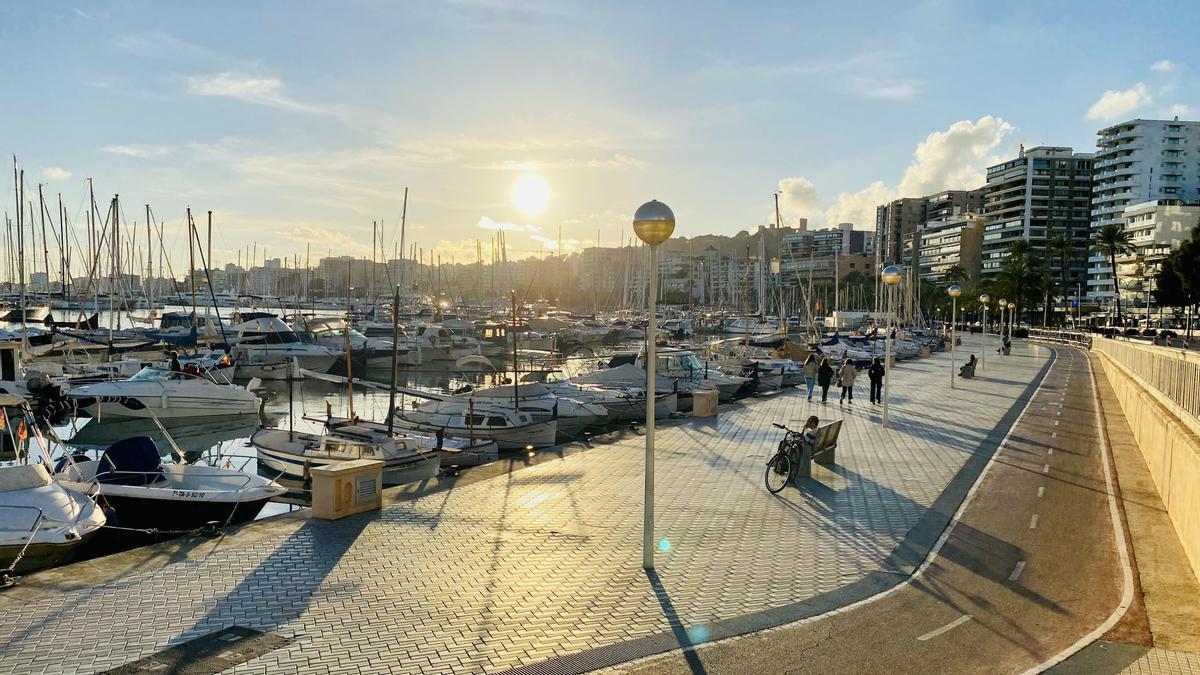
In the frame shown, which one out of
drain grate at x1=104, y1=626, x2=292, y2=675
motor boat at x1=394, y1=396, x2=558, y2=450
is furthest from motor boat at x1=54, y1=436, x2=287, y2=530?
motor boat at x1=394, y1=396, x2=558, y2=450

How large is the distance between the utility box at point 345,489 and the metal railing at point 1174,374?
12.3m

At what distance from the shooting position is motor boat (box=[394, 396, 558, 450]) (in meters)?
22.9

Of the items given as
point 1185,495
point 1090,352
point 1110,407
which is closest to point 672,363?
point 1110,407

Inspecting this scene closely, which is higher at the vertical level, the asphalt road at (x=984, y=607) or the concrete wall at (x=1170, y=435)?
the concrete wall at (x=1170, y=435)

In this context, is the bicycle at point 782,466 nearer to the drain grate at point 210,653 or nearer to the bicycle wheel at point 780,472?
the bicycle wheel at point 780,472

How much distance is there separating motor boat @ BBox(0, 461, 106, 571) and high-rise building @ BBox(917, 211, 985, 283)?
14879cm

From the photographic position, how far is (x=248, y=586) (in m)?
8.44

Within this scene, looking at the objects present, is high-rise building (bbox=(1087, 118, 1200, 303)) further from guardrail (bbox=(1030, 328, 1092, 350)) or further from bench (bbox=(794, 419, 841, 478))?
bench (bbox=(794, 419, 841, 478))

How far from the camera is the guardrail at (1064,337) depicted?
70375 millimetres

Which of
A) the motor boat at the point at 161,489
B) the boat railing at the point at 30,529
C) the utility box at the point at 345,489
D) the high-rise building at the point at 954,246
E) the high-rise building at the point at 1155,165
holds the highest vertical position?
the high-rise building at the point at 1155,165

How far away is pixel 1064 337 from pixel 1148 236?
43.3 m

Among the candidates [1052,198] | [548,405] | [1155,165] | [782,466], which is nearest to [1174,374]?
[782,466]

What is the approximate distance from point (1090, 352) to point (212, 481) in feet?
211

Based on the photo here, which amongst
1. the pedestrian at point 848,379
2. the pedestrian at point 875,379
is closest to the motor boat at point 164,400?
the pedestrian at point 848,379
